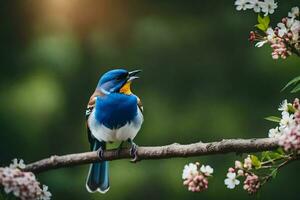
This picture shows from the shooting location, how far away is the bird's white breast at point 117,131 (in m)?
1.63

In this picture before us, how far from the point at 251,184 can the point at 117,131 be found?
1.81 feet

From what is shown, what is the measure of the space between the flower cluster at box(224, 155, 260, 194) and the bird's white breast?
1.60 ft

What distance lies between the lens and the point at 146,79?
2848 millimetres

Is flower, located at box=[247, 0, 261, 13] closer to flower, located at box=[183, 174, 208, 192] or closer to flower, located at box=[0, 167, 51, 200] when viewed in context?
flower, located at box=[183, 174, 208, 192]

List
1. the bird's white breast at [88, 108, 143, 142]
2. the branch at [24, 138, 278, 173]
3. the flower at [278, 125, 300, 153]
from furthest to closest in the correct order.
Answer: the bird's white breast at [88, 108, 143, 142] < the branch at [24, 138, 278, 173] < the flower at [278, 125, 300, 153]

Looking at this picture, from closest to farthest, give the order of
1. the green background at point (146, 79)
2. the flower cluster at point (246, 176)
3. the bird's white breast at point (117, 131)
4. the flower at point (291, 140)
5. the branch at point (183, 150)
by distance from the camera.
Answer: the flower at point (291, 140) → the flower cluster at point (246, 176) → the branch at point (183, 150) → the bird's white breast at point (117, 131) → the green background at point (146, 79)

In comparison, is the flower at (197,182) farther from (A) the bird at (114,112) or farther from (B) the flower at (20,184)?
(A) the bird at (114,112)

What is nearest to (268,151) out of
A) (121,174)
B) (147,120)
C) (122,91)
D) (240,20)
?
(122,91)

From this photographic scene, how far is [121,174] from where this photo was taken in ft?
8.63

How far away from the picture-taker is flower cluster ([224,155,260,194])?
1.13m

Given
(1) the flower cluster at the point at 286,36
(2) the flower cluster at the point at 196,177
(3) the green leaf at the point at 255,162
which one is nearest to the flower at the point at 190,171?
(2) the flower cluster at the point at 196,177

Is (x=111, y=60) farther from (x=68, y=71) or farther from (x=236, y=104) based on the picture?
(x=236, y=104)

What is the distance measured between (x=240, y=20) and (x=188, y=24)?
21cm

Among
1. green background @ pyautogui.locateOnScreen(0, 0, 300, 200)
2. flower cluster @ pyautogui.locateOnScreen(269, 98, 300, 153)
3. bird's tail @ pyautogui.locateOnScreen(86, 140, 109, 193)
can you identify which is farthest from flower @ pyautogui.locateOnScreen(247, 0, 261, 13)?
green background @ pyautogui.locateOnScreen(0, 0, 300, 200)
